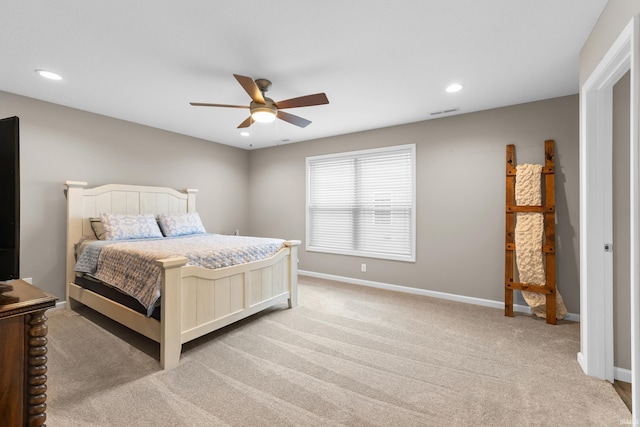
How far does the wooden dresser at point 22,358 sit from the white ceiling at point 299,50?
173 cm

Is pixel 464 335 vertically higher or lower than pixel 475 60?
lower

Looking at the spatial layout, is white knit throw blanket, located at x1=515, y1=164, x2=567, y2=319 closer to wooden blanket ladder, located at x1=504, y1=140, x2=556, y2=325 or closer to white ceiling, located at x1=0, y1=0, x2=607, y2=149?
wooden blanket ladder, located at x1=504, y1=140, x2=556, y2=325

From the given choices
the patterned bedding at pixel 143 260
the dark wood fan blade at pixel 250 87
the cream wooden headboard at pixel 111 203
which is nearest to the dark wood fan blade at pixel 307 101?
the dark wood fan blade at pixel 250 87

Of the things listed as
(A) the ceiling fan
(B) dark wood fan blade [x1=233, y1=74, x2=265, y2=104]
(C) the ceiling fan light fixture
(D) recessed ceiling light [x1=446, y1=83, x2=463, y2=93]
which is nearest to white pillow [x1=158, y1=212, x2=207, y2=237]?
(A) the ceiling fan

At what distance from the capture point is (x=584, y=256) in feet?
6.73

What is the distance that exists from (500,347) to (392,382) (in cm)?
117

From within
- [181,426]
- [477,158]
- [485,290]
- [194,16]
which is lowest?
[181,426]

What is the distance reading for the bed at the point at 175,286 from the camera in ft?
7.13

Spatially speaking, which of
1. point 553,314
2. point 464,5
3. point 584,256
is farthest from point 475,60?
point 553,314

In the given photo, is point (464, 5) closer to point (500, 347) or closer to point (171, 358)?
point (500, 347)

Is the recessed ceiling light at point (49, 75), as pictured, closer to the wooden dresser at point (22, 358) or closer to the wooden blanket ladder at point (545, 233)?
the wooden dresser at point (22, 358)

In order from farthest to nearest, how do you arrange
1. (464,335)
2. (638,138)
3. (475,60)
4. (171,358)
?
(464,335)
(475,60)
(171,358)
(638,138)

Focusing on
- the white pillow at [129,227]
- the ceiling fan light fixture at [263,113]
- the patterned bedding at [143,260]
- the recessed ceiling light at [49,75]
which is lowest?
the patterned bedding at [143,260]

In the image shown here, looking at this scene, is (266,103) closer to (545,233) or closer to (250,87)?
(250,87)
